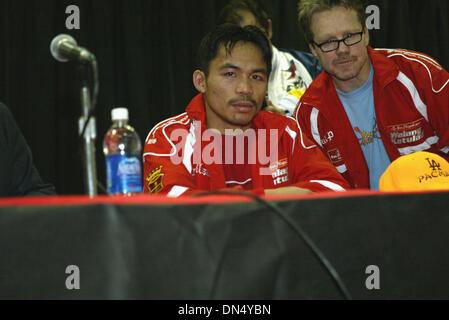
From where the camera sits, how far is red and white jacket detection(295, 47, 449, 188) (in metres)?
1.88

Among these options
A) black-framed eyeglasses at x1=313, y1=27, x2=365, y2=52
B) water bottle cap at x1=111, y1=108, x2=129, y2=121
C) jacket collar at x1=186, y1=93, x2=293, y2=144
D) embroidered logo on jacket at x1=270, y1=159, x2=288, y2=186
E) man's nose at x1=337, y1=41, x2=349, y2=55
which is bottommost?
A: embroidered logo on jacket at x1=270, y1=159, x2=288, y2=186

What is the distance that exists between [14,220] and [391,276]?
1.92 ft

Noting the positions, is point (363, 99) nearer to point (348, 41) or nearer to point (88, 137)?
point (348, 41)

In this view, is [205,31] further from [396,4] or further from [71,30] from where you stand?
[396,4]

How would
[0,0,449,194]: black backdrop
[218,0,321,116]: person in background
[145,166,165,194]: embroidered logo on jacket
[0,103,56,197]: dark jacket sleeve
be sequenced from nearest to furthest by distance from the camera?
[145,166,165,194]: embroidered logo on jacket < [0,103,56,197]: dark jacket sleeve < [218,0,321,116]: person in background < [0,0,449,194]: black backdrop

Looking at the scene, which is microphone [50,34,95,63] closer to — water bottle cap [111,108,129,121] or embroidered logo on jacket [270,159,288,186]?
water bottle cap [111,108,129,121]

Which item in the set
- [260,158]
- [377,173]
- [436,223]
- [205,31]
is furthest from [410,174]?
[205,31]

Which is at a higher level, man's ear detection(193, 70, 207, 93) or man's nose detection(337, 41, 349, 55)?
man's nose detection(337, 41, 349, 55)

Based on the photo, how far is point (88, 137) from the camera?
914mm

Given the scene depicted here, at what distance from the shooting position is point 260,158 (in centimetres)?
163

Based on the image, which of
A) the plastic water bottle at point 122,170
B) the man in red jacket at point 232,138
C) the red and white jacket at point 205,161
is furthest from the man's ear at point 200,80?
the plastic water bottle at point 122,170

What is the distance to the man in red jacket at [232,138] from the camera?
5.07ft

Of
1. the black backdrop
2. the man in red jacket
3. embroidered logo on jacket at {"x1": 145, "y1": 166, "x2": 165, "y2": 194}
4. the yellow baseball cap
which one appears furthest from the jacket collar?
the black backdrop
